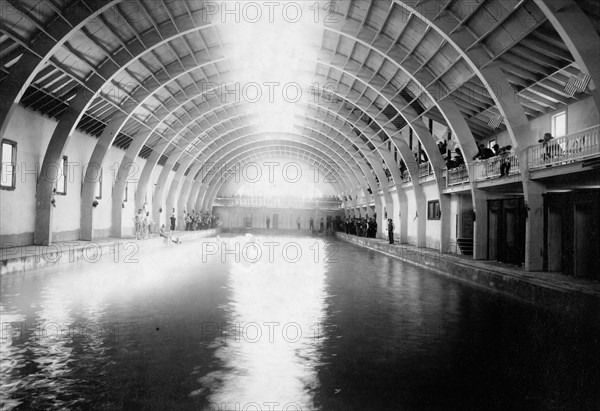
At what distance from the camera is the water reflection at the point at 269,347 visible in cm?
519

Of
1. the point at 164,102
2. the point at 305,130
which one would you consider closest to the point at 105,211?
the point at 164,102

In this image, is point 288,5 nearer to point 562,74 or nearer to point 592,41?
point 562,74

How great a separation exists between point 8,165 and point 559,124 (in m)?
Result: 21.4

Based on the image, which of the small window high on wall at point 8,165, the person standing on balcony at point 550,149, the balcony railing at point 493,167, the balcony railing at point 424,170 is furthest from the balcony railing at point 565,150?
the small window high on wall at point 8,165

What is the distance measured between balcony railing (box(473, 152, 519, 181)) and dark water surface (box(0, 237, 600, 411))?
22.1ft

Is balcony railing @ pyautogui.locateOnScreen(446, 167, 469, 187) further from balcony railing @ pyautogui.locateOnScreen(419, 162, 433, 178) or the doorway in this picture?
balcony railing @ pyautogui.locateOnScreen(419, 162, 433, 178)

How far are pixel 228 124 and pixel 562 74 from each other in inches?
1202

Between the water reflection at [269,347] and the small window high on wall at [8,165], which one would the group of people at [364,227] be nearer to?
the water reflection at [269,347]

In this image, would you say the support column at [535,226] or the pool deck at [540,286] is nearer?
the pool deck at [540,286]

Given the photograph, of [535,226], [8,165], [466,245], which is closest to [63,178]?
[8,165]

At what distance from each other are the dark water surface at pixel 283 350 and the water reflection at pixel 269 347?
0.03m

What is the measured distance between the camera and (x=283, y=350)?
6.96 metres

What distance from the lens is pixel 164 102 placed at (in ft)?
99.0

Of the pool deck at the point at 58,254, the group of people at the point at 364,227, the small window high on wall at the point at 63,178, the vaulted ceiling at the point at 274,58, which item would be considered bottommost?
the pool deck at the point at 58,254
